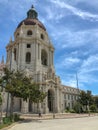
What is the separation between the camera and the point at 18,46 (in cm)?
5569

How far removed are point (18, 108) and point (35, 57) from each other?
1700 cm

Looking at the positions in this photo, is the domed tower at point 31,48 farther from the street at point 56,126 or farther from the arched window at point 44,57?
the street at point 56,126

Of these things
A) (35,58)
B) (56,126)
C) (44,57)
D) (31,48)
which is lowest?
(56,126)

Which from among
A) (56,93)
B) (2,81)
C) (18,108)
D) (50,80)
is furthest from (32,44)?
(2,81)

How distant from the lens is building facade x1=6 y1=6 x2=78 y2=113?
4825 centimetres

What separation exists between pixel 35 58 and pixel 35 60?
2.39 ft

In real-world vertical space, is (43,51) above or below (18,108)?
above

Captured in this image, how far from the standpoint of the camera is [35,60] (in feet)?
174

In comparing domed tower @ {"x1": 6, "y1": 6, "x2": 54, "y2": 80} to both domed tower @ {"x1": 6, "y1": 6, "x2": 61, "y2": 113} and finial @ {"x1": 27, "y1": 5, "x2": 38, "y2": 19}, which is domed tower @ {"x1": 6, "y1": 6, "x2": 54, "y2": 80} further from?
finial @ {"x1": 27, "y1": 5, "x2": 38, "y2": 19}

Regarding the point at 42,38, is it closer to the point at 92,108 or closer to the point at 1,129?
the point at 92,108

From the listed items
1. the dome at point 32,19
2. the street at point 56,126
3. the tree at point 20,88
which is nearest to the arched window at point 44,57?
the dome at point 32,19

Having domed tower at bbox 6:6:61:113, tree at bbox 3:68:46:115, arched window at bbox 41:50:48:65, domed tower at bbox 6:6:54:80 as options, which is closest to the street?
tree at bbox 3:68:46:115

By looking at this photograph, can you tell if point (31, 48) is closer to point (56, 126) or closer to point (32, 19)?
point (32, 19)

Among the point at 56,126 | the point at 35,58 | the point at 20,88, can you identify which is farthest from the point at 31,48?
the point at 56,126
